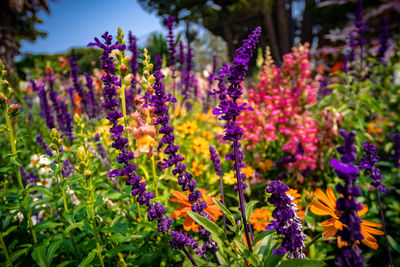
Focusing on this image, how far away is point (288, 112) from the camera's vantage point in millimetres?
2725

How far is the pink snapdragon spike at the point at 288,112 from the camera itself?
2.45m

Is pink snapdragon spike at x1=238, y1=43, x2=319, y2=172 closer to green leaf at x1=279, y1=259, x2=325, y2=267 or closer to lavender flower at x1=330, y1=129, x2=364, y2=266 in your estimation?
green leaf at x1=279, y1=259, x2=325, y2=267

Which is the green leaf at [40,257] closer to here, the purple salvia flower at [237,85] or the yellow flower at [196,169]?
the purple salvia flower at [237,85]

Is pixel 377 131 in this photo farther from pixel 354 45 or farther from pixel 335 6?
pixel 335 6

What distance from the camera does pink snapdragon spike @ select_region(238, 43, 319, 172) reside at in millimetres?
2451

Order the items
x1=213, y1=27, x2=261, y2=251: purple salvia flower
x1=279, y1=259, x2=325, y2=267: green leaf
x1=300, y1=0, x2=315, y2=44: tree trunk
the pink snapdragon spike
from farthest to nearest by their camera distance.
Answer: x1=300, y1=0, x2=315, y2=44: tree trunk
the pink snapdragon spike
x1=213, y1=27, x2=261, y2=251: purple salvia flower
x1=279, y1=259, x2=325, y2=267: green leaf

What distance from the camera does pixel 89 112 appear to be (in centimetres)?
282

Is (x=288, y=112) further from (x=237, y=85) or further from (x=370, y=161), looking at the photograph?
(x=237, y=85)

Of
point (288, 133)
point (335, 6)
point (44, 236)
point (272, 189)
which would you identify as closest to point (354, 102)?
point (288, 133)

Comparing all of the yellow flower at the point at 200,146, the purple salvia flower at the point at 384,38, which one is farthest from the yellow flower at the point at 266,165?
the purple salvia flower at the point at 384,38

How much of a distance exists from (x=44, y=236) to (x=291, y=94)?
279cm

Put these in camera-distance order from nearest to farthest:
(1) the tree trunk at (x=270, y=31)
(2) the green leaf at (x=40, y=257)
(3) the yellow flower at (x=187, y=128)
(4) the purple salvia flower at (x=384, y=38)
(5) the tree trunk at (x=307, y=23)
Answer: (2) the green leaf at (x=40, y=257)
(3) the yellow flower at (x=187, y=128)
(4) the purple salvia flower at (x=384, y=38)
(5) the tree trunk at (x=307, y=23)
(1) the tree trunk at (x=270, y=31)

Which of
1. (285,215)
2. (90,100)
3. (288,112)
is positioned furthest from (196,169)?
(285,215)

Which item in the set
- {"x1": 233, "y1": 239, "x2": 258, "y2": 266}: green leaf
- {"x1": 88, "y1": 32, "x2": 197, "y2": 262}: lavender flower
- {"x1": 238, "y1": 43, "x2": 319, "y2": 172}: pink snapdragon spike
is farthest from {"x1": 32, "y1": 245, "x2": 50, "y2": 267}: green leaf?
{"x1": 238, "y1": 43, "x2": 319, "y2": 172}: pink snapdragon spike
